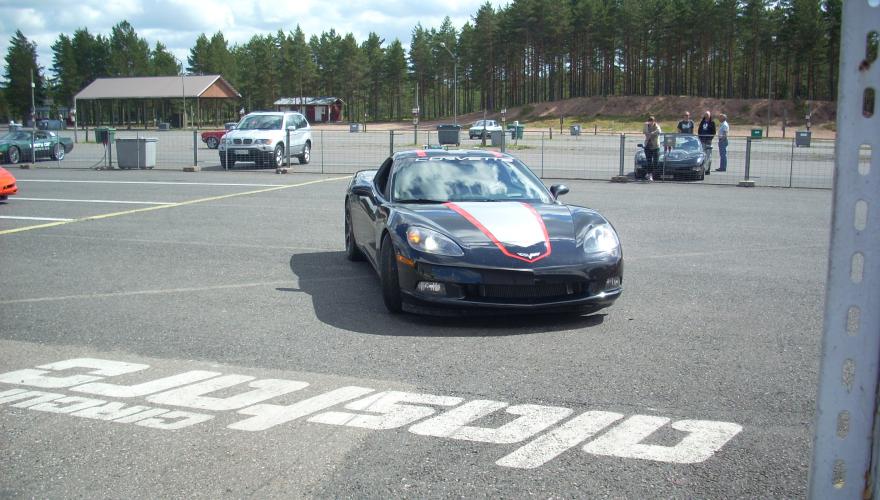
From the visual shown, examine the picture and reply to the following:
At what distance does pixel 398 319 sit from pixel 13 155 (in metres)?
25.2

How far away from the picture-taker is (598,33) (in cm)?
9675

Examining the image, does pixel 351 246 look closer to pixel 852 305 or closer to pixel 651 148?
pixel 852 305

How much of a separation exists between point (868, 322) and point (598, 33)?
328 feet

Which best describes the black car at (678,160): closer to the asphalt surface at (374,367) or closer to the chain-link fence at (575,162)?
the chain-link fence at (575,162)

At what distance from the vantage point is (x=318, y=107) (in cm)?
11631

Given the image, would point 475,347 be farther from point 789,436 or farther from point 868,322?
point 868,322

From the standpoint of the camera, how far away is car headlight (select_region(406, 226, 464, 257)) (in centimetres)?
636

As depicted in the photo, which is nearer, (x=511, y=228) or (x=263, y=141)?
(x=511, y=228)

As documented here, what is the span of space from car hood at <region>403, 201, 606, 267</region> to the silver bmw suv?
57.0ft

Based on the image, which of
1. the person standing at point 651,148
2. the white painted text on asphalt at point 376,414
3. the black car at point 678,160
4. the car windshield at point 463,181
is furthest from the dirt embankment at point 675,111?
the white painted text on asphalt at point 376,414

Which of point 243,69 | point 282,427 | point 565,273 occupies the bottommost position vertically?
point 282,427

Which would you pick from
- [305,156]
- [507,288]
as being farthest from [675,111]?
[507,288]

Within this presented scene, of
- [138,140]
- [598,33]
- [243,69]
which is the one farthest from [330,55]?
[138,140]

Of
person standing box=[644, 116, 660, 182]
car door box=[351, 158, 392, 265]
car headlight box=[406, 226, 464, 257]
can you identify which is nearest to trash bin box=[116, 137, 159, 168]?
person standing box=[644, 116, 660, 182]
